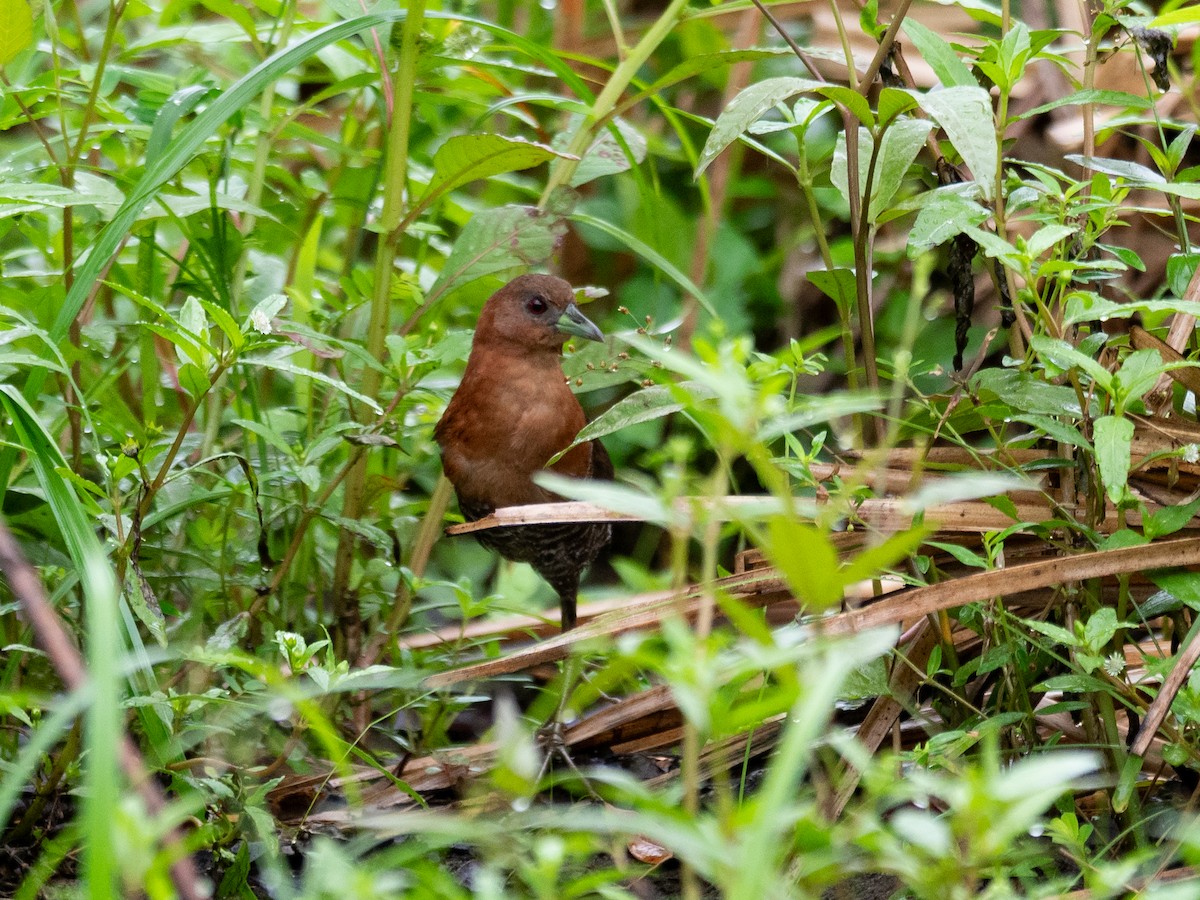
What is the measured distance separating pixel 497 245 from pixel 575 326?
0.52 metres

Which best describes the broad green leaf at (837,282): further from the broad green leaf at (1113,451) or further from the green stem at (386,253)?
the green stem at (386,253)

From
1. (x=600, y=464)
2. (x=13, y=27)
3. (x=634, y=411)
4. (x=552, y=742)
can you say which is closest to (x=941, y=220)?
(x=634, y=411)

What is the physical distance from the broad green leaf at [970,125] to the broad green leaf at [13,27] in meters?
1.50

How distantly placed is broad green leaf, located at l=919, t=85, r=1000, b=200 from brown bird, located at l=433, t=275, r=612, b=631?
Result: 1.26 meters

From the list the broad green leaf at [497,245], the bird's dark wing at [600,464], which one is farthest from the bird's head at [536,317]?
the broad green leaf at [497,245]

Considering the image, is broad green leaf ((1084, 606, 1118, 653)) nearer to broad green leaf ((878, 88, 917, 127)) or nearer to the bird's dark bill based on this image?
broad green leaf ((878, 88, 917, 127))

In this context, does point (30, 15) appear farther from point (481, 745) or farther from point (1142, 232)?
point (1142, 232)

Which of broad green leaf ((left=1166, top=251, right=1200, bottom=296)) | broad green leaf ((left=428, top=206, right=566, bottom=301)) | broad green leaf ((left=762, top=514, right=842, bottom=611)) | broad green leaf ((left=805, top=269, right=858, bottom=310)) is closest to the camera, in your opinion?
broad green leaf ((left=762, top=514, right=842, bottom=611))

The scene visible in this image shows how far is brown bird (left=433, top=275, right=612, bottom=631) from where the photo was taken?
2721 mm

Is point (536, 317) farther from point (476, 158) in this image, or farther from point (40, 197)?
point (40, 197)

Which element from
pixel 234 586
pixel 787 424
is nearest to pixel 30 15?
pixel 234 586

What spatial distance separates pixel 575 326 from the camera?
113 inches

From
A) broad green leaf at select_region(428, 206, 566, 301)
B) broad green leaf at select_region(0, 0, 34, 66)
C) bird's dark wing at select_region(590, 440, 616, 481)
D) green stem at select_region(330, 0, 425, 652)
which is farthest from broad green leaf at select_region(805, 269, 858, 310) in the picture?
broad green leaf at select_region(0, 0, 34, 66)

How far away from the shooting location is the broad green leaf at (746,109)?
173 cm
